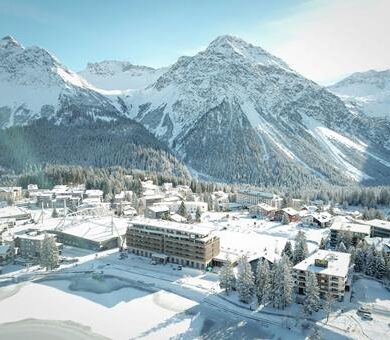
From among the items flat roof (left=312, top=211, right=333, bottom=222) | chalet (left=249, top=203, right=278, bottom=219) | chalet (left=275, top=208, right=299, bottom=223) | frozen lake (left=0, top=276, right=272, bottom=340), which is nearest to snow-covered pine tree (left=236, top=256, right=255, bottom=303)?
frozen lake (left=0, top=276, right=272, bottom=340)

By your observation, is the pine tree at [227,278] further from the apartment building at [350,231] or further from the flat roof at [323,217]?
the flat roof at [323,217]

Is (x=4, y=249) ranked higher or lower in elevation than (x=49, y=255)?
lower

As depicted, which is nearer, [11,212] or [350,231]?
[350,231]

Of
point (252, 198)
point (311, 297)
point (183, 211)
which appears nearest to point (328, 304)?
point (311, 297)

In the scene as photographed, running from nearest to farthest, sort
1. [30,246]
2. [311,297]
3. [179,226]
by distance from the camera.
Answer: [311,297] < [179,226] < [30,246]

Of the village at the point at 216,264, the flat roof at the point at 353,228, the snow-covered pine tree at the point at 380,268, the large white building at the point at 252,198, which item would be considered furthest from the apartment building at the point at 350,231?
the large white building at the point at 252,198

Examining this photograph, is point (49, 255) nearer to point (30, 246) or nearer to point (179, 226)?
point (30, 246)

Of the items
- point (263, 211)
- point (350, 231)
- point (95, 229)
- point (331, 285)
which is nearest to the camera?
point (331, 285)

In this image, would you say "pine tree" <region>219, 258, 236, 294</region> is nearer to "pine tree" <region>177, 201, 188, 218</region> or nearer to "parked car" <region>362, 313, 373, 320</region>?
"parked car" <region>362, 313, 373, 320</region>
